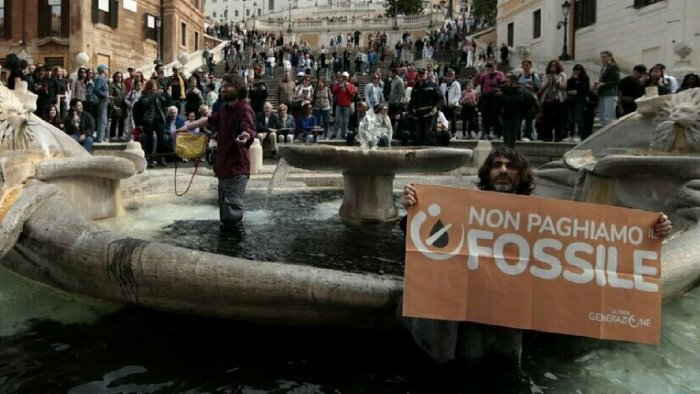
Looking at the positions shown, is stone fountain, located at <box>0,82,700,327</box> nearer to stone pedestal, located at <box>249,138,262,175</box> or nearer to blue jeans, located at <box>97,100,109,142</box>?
stone pedestal, located at <box>249,138,262,175</box>

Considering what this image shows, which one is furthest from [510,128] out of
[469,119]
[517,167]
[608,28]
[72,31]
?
[72,31]

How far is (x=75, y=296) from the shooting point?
3941 millimetres

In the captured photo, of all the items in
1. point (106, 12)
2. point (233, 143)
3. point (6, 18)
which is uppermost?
point (106, 12)

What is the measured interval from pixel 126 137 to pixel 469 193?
1299 cm

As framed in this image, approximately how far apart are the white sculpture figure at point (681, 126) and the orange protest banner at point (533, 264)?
112 inches

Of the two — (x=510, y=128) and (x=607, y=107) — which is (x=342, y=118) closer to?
(x=510, y=128)

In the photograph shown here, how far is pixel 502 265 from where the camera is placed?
2.98m

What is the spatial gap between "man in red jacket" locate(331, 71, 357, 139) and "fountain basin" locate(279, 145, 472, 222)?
26.4ft

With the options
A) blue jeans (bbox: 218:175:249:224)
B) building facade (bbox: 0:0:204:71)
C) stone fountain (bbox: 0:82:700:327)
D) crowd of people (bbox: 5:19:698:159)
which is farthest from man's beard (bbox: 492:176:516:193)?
building facade (bbox: 0:0:204:71)

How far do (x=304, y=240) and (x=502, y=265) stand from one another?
2.77m

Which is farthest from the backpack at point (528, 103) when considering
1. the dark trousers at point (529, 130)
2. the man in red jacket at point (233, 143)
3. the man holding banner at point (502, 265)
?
the man holding banner at point (502, 265)

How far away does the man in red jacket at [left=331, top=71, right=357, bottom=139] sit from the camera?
14586 millimetres

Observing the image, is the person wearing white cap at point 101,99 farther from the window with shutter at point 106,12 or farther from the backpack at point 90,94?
the window with shutter at point 106,12

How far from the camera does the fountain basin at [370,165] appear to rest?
5.94 metres
